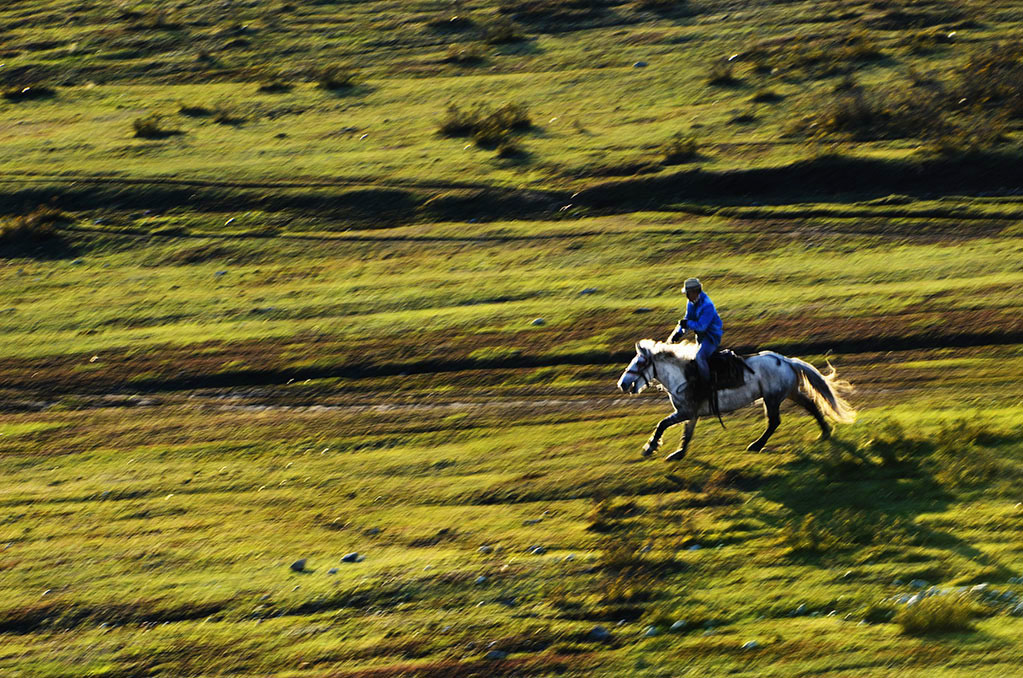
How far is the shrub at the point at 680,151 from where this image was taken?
93.4 feet

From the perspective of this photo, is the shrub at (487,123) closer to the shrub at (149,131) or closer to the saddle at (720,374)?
the shrub at (149,131)

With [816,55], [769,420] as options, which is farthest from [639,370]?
[816,55]

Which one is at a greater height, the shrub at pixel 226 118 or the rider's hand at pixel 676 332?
the shrub at pixel 226 118

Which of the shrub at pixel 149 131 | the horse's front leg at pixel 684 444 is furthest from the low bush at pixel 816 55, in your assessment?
the horse's front leg at pixel 684 444

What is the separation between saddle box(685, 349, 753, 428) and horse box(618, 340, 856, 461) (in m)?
0.07

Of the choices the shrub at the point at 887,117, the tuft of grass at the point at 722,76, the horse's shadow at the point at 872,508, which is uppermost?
the tuft of grass at the point at 722,76

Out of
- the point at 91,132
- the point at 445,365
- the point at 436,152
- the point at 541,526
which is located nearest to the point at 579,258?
the point at 445,365

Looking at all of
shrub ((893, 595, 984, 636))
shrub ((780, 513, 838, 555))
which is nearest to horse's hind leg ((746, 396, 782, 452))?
shrub ((780, 513, 838, 555))

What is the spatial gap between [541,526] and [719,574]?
2625 mm

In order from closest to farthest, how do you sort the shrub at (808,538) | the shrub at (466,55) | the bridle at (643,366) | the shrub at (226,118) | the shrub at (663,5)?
the shrub at (808,538) → the bridle at (643,366) → the shrub at (226,118) → the shrub at (466,55) → the shrub at (663,5)

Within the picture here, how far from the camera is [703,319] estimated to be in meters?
15.7

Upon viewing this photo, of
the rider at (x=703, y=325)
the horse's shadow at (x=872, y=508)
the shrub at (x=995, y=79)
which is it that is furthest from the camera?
the shrub at (x=995, y=79)

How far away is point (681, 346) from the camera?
16031 mm

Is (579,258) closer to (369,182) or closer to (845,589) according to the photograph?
(369,182)
